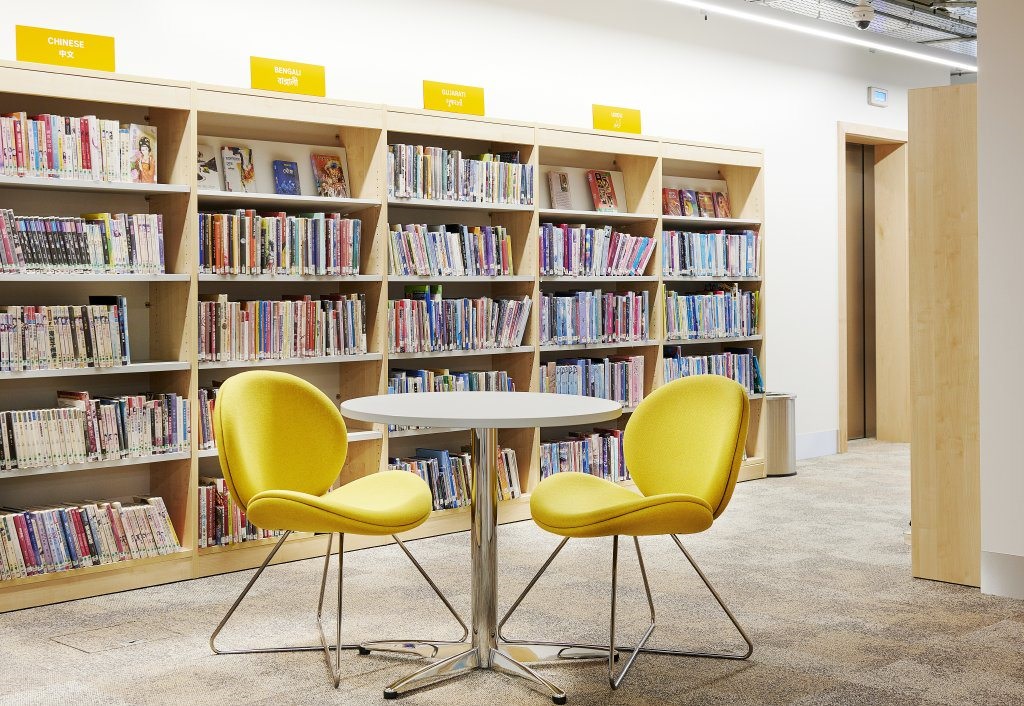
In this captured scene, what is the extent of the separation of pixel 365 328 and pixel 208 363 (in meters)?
0.90

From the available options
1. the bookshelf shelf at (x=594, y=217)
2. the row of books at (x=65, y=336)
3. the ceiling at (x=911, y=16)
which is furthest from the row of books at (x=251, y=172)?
the ceiling at (x=911, y=16)

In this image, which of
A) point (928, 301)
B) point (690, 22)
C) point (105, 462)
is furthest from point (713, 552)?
point (690, 22)

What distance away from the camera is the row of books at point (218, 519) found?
482 centimetres

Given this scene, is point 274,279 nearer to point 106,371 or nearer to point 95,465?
point 106,371

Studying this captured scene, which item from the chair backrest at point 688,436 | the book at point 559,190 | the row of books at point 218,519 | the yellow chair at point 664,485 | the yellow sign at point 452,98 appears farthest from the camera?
the book at point 559,190

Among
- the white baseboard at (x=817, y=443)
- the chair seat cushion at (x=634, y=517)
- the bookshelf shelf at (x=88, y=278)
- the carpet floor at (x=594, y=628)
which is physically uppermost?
the bookshelf shelf at (x=88, y=278)

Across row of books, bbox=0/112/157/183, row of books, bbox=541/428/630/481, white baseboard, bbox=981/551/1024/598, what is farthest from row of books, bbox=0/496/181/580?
white baseboard, bbox=981/551/1024/598

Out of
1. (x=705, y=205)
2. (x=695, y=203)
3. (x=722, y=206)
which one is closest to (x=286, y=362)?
(x=695, y=203)

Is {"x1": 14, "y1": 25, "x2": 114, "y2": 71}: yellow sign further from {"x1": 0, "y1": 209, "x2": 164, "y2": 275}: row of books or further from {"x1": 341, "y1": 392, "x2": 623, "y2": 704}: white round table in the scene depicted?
{"x1": 341, "y1": 392, "x2": 623, "y2": 704}: white round table

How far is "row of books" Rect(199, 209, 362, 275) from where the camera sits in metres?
4.87

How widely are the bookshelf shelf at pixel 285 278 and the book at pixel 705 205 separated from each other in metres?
2.80

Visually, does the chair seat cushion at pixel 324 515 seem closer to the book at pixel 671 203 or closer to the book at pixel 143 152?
the book at pixel 143 152

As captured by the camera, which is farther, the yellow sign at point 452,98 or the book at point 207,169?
the yellow sign at point 452,98

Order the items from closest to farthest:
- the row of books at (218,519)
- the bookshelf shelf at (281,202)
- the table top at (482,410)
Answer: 1. the table top at (482,410)
2. the row of books at (218,519)
3. the bookshelf shelf at (281,202)
